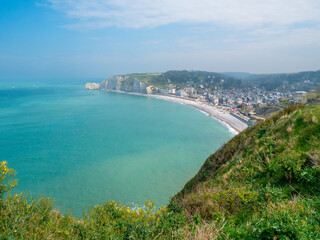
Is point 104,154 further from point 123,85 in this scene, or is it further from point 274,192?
point 123,85

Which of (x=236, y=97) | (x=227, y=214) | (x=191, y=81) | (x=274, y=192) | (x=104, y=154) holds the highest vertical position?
(x=191, y=81)

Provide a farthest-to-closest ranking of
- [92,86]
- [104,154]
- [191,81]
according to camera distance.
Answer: [191,81], [92,86], [104,154]

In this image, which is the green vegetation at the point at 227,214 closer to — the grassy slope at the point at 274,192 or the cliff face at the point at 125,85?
the grassy slope at the point at 274,192

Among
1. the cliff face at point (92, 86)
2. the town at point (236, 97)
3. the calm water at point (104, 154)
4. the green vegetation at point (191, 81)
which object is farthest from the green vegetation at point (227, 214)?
the cliff face at point (92, 86)

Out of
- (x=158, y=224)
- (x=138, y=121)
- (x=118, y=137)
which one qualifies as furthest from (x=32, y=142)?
(x=158, y=224)

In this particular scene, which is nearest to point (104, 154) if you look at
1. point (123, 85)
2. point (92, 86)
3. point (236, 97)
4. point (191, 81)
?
point (236, 97)

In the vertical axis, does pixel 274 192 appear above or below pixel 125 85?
below
